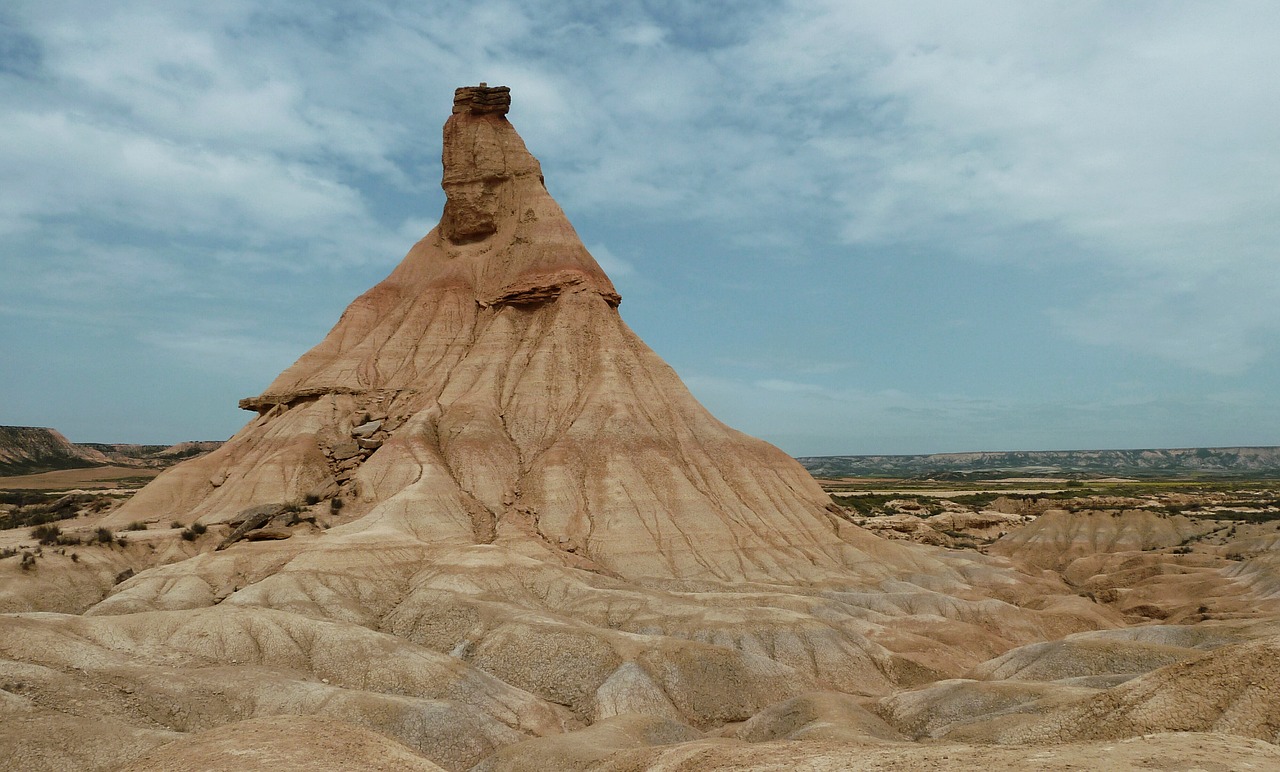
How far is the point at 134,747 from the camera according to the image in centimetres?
2212

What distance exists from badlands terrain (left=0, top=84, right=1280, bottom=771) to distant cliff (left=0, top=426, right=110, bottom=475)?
129 meters

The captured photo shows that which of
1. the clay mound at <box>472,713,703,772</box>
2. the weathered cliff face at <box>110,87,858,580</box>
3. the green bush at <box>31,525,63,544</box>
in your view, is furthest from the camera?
the weathered cliff face at <box>110,87,858,580</box>

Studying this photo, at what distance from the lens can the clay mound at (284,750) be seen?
18766 millimetres

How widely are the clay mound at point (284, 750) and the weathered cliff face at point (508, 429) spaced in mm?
31673

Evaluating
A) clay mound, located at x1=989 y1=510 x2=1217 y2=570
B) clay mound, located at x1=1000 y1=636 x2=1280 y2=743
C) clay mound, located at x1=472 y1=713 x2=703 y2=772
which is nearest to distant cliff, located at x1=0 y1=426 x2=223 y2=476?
clay mound, located at x1=989 y1=510 x2=1217 y2=570

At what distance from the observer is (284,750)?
19.5m

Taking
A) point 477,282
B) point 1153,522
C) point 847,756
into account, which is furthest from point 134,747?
point 1153,522

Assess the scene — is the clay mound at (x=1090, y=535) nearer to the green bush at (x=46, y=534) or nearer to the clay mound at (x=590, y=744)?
the clay mound at (x=590, y=744)

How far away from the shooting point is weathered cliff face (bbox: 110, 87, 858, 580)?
190 ft

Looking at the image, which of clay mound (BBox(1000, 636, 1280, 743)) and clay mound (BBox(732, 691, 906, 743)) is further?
clay mound (BBox(732, 691, 906, 743))

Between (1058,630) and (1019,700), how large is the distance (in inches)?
1025

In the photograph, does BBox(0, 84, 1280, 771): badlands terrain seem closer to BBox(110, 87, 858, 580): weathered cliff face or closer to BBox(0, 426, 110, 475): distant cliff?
BBox(110, 87, 858, 580): weathered cliff face

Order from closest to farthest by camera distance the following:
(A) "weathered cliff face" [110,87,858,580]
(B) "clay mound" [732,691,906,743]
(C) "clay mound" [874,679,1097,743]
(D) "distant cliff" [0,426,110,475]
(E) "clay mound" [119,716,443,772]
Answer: (E) "clay mound" [119,716,443,772] < (C) "clay mound" [874,679,1097,743] < (B) "clay mound" [732,691,906,743] < (A) "weathered cliff face" [110,87,858,580] < (D) "distant cliff" [0,426,110,475]

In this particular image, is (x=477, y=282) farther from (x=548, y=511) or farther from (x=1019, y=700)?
(x=1019, y=700)
